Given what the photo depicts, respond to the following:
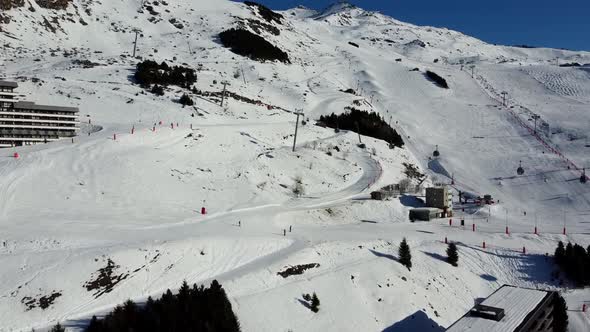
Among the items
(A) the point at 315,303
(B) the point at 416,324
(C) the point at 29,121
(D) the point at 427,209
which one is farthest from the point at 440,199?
(C) the point at 29,121

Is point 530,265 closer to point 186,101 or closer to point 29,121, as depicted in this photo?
point 186,101

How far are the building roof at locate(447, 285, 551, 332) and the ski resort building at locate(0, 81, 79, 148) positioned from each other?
36.4m

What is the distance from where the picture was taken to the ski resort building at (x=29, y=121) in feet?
134

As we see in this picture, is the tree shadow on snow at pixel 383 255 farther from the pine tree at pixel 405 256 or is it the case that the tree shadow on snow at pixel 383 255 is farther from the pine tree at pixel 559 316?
the pine tree at pixel 559 316

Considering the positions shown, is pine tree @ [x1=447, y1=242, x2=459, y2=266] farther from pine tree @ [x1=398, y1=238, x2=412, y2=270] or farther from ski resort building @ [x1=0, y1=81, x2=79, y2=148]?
ski resort building @ [x1=0, y1=81, x2=79, y2=148]

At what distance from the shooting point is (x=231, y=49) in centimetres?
9338

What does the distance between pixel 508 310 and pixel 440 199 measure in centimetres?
2257

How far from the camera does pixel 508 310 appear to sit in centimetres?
2216

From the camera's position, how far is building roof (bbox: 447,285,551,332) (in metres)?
20.3

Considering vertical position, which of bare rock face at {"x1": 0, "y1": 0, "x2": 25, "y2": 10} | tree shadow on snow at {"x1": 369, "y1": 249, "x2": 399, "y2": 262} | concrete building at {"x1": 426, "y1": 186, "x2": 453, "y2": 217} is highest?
bare rock face at {"x1": 0, "y1": 0, "x2": 25, "y2": 10}

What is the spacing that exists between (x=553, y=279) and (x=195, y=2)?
111313 millimetres

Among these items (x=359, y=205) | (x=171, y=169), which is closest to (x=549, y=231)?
(x=359, y=205)

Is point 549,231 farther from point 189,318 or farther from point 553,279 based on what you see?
point 189,318

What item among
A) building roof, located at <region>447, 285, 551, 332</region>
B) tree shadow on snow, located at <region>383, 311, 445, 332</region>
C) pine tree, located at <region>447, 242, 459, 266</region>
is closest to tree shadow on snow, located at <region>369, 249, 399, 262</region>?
pine tree, located at <region>447, 242, 459, 266</region>
